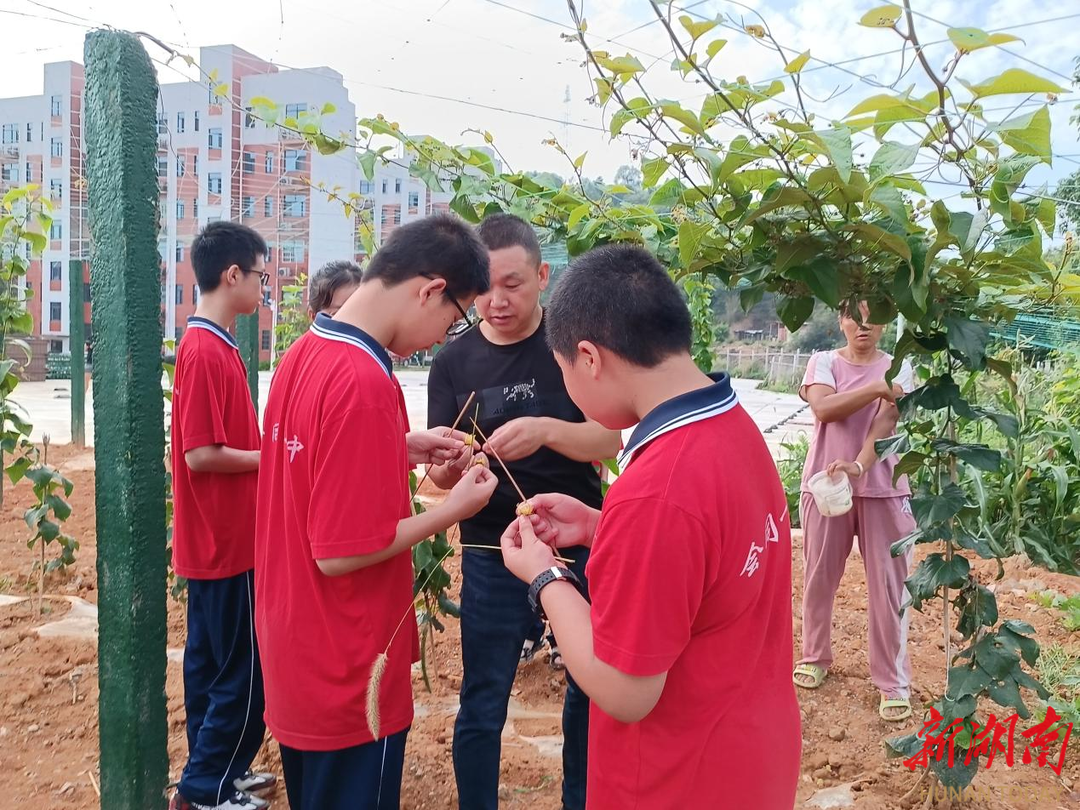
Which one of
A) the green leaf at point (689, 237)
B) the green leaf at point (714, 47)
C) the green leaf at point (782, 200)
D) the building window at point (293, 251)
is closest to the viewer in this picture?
the green leaf at point (714, 47)

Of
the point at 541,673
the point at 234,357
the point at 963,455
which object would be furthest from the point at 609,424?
the point at 541,673

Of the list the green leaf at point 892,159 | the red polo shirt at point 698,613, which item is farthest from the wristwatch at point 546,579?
the green leaf at point 892,159

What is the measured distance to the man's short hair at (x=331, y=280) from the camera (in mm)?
3500

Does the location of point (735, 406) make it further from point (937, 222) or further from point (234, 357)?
point (234, 357)

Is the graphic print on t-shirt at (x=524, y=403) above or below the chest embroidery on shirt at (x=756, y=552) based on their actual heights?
above

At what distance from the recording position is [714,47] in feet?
5.29

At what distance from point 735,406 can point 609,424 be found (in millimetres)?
234

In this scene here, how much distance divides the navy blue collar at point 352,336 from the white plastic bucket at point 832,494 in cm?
224

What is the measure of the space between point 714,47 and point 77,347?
31.5 ft

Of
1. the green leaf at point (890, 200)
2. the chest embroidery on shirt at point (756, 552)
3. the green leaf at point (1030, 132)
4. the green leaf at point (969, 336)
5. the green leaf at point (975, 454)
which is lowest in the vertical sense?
the chest embroidery on shirt at point (756, 552)

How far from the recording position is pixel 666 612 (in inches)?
47.8

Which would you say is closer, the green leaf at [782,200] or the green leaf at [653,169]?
the green leaf at [782,200]

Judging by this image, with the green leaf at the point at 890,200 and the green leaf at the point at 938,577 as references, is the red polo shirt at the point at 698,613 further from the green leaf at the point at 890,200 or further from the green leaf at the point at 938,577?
the green leaf at the point at 938,577

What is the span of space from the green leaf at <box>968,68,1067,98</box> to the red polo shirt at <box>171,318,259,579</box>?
2.32 metres
